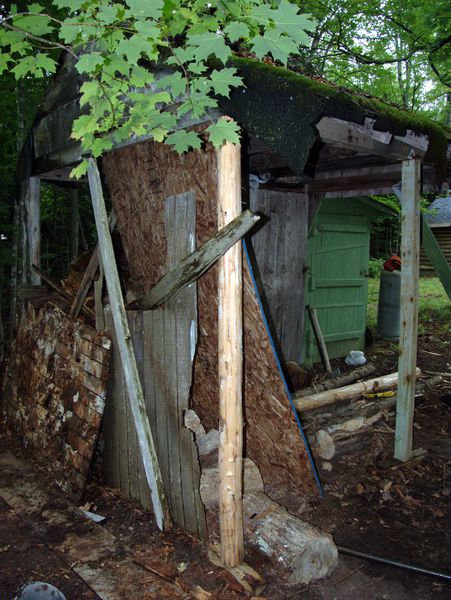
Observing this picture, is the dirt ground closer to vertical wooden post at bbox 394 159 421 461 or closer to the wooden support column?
vertical wooden post at bbox 394 159 421 461

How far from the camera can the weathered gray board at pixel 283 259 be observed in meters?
6.85

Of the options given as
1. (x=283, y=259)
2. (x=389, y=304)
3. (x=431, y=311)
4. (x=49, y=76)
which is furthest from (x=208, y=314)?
(x=431, y=311)

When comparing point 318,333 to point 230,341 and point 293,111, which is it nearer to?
point 230,341

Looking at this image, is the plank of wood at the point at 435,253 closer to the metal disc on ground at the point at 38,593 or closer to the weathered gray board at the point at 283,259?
the weathered gray board at the point at 283,259

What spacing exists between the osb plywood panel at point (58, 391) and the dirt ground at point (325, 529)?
11.2 inches

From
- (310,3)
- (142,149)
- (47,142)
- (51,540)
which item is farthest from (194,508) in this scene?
(310,3)

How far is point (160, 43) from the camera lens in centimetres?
245

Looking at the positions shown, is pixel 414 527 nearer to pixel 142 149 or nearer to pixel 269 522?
pixel 269 522

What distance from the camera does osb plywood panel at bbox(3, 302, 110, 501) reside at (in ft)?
13.4

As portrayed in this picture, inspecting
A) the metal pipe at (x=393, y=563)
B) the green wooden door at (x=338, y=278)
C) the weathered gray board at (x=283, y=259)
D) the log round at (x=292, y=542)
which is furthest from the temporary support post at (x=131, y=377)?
the green wooden door at (x=338, y=278)

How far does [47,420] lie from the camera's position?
184 inches

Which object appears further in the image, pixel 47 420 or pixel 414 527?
pixel 47 420

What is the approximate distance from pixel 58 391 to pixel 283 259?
13.2 ft

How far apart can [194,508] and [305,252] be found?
198 inches
